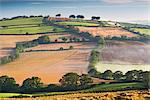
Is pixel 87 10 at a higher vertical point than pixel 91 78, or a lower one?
higher

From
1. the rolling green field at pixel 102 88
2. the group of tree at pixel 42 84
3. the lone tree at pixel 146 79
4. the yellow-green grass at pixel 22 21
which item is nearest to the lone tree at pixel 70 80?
the group of tree at pixel 42 84

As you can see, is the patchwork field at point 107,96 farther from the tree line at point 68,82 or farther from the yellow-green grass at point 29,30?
the yellow-green grass at point 29,30

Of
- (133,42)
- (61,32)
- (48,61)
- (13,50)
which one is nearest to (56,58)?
(48,61)

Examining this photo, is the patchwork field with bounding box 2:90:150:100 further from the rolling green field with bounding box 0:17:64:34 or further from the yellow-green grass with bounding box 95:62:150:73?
the rolling green field with bounding box 0:17:64:34

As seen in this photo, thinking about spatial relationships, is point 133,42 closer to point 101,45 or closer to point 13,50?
point 101,45

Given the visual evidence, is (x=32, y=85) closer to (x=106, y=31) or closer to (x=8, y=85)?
(x=8, y=85)

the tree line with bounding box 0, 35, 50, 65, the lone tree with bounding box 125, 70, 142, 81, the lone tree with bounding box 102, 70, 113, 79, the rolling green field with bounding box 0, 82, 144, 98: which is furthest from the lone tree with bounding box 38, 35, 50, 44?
the rolling green field with bounding box 0, 82, 144, 98
